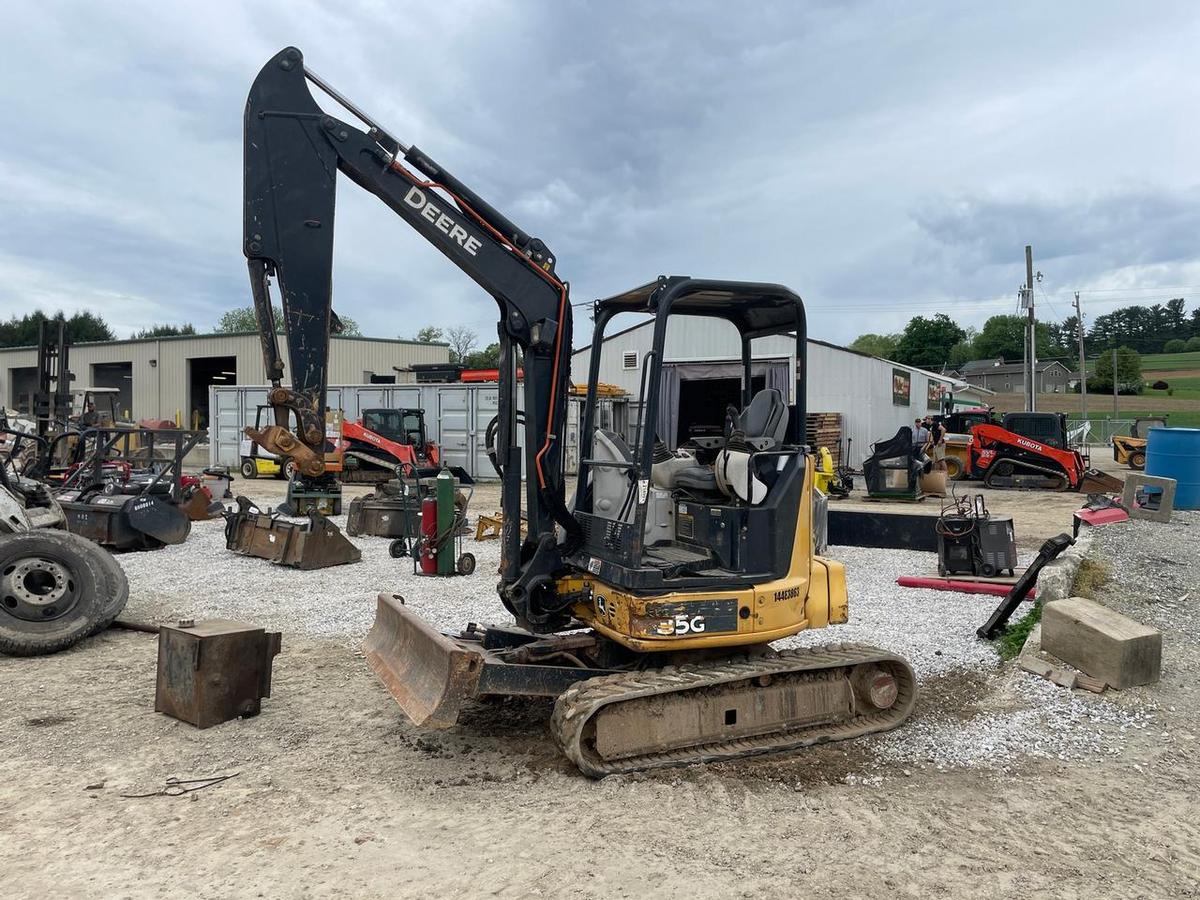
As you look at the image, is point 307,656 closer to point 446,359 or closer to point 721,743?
point 721,743

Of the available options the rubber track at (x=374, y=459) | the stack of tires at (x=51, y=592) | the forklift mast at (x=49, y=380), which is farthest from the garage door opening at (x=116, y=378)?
the stack of tires at (x=51, y=592)

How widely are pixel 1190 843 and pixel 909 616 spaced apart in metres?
4.56

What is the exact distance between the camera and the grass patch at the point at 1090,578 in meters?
8.21

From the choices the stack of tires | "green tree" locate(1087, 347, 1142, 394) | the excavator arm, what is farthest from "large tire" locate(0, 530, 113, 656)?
"green tree" locate(1087, 347, 1142, 394)

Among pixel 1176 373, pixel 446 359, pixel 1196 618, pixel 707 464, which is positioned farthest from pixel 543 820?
pixel 1176 373

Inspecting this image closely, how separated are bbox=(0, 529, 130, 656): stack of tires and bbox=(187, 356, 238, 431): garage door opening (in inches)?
1408

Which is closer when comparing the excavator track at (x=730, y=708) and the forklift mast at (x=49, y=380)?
the excavator track at (x=730, y=708)

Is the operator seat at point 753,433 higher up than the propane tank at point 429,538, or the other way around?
the operator seat at point 753,433

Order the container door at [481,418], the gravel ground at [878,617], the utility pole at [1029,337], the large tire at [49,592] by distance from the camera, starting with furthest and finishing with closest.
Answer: the utility pole at [1029,337] < the container door at [481,418] < the large tire at [49,592] < the gravel ground at [878,617]

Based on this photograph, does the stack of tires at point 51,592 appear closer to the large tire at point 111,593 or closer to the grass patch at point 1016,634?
the large tire at point 111,593

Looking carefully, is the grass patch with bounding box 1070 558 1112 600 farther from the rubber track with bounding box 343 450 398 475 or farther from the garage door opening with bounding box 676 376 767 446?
the rubber track with bounding box 343 450 398 475

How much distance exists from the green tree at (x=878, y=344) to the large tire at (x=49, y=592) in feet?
343

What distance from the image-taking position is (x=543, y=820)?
4.10m

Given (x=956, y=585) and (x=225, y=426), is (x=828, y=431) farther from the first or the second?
(x=225, y=426)
